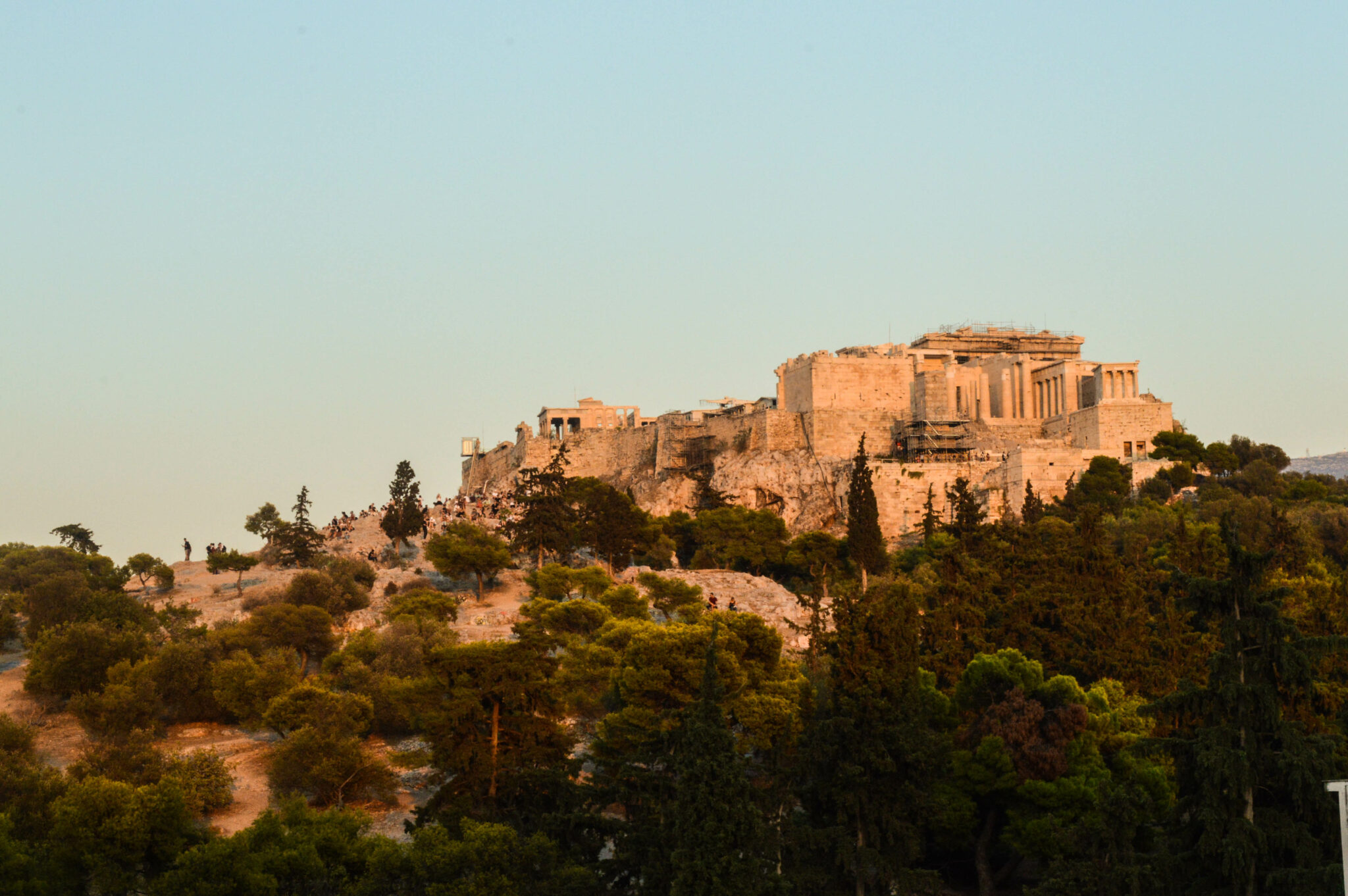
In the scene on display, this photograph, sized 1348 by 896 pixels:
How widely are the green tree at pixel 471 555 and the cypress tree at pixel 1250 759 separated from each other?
27949mm

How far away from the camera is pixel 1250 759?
1404 cm

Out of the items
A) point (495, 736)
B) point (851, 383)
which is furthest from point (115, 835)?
point (851, 383)

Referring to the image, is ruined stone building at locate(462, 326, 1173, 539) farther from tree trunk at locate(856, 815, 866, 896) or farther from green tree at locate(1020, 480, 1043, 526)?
tree trunk at locate(856, 815, 866, 896)

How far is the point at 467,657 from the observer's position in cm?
2138

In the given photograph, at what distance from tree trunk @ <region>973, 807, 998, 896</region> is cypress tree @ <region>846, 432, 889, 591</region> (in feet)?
63.4

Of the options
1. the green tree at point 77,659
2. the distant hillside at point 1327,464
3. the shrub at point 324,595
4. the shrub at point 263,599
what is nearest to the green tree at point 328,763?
the green tree at point 77,659

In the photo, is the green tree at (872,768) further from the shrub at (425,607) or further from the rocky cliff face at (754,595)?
the shrub at (425,607)

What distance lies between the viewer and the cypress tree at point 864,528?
42.5 metres

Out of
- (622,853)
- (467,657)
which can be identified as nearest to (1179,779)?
(622,853)

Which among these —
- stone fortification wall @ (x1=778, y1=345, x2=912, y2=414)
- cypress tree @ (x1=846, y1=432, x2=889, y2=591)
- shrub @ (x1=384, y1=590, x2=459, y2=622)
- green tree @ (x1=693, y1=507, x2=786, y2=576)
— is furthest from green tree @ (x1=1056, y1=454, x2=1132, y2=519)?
shrub @ (x1=384, y1=590, x2=459, y2=622)

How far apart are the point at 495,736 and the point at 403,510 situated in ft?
106

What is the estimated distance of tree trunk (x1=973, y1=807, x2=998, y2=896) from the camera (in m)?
22.3

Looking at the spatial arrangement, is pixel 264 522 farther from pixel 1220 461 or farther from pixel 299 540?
pixel 1220 461

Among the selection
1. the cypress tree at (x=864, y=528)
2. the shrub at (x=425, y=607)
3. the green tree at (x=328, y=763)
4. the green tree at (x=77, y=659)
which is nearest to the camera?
the green tree at (x=328, y=763)
